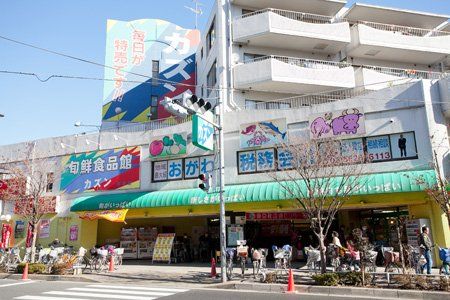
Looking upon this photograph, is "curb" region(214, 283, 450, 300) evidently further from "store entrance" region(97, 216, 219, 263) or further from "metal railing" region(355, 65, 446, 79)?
"metal railing" region(355, 65, 446, 79)

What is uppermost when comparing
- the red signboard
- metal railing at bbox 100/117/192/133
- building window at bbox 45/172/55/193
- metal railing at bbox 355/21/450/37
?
metal railing at bbox 355/21/450/37

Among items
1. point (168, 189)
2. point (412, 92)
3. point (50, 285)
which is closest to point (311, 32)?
point (412, 92)

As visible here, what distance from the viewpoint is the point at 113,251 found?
60.9 ft

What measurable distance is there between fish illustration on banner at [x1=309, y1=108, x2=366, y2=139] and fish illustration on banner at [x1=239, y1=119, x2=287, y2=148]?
1.48 meters

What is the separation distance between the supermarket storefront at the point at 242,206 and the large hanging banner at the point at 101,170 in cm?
85

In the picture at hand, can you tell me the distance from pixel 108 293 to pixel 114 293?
7.7 inches

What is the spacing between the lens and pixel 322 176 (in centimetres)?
1441

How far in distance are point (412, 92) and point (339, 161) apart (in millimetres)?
5482

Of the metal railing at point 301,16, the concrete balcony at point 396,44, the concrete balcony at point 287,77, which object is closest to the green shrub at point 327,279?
the concrete balcony at point 287,77

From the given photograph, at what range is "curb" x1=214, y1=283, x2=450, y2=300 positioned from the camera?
1023cm

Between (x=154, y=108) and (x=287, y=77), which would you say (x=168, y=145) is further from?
(x=154, y=108)

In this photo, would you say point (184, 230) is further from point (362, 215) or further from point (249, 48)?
point (249, 48)

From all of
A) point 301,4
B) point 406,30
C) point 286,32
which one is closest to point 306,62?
point 286,32

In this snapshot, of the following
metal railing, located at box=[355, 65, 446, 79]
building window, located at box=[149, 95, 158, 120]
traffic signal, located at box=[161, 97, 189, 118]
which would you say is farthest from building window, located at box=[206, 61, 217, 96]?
traffic signal, located at box=[161, 97, 189, 118]
